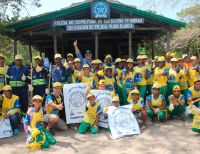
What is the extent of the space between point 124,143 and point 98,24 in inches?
237

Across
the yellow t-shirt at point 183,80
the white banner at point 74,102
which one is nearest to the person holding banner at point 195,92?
the yellow t-shirt at point 183,80

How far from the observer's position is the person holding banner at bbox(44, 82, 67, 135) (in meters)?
7.80

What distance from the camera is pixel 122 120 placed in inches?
311

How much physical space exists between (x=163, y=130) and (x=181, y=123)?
881mm

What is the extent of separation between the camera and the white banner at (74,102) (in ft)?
28.0

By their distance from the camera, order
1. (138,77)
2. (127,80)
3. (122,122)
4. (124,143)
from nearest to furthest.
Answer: (124,143) < (122,122) < (127,80) < (138,77)

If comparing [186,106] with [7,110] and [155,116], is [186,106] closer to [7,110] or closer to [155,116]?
[155,116]

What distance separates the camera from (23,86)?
8984 mm

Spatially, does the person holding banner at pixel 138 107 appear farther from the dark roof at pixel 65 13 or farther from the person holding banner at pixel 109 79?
the dark roof at pixel 65 13

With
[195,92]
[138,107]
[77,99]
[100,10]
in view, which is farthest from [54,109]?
[100,10]

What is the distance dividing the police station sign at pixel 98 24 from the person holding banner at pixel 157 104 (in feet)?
13.2

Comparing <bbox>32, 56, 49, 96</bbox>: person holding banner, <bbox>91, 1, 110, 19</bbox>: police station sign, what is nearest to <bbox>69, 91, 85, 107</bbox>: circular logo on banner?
<bbox>32, 56, 49, 96</bbox>: person holding banner

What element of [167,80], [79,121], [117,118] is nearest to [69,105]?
[79,121]

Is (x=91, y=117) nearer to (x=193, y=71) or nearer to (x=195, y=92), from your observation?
(x=195, y=92)
